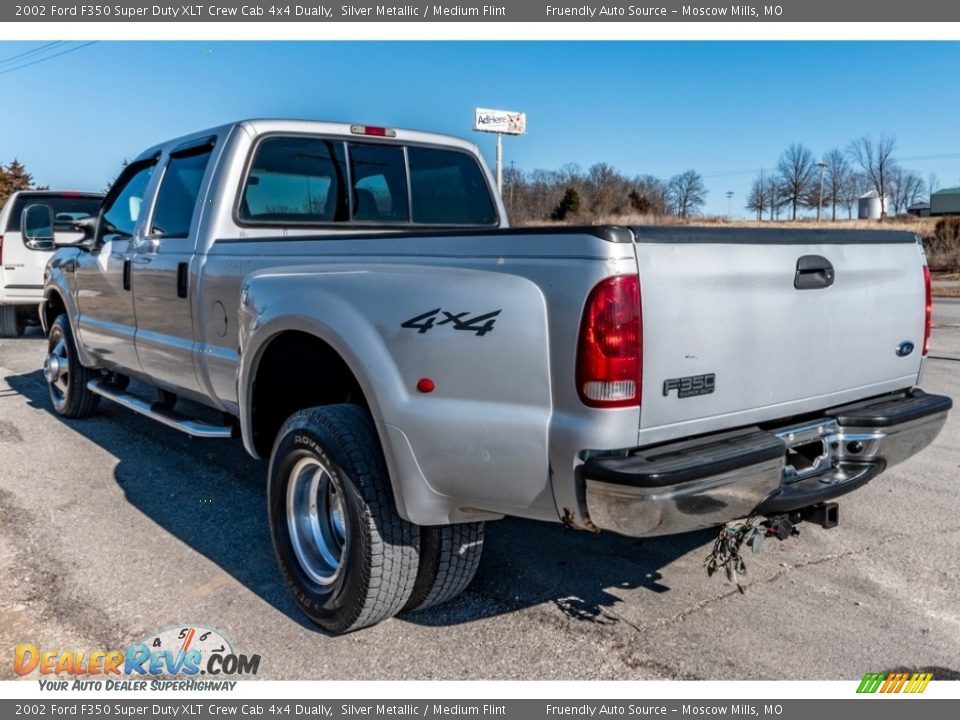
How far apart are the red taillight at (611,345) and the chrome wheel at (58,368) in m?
5.38

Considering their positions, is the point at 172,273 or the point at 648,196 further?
the point at 648,196

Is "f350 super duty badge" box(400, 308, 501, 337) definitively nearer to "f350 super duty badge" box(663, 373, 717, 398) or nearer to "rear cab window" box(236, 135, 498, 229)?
"f350 super duty badge" box(663, 373, 717, 398)

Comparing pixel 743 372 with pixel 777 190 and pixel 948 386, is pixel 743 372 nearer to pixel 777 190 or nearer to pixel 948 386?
pixel 948 386

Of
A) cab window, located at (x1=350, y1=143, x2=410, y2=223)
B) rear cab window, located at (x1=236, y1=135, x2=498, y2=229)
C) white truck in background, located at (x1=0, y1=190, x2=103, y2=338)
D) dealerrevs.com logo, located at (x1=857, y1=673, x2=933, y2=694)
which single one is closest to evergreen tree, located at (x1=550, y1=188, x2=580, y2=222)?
white truck in background, located at (x1=0, y1=190, x2=103, y2=338)

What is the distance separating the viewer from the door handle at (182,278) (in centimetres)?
448

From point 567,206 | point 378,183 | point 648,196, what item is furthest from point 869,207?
point 378,183

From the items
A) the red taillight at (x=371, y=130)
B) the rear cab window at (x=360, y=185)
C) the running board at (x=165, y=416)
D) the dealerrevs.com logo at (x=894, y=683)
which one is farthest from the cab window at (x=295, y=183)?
the dealerrevs.com logo at (x=894, y=683)

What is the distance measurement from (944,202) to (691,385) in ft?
278

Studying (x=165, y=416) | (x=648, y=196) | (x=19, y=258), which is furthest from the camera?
(x=648, y=196)

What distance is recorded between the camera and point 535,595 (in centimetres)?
356

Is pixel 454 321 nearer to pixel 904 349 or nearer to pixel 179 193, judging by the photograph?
pixel 904 349

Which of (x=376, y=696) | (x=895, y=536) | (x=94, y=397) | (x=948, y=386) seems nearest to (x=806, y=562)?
(x=895, y=536)

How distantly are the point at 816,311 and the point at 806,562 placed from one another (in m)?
1.43

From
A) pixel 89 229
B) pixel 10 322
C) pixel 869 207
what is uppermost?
pixel 869 207
